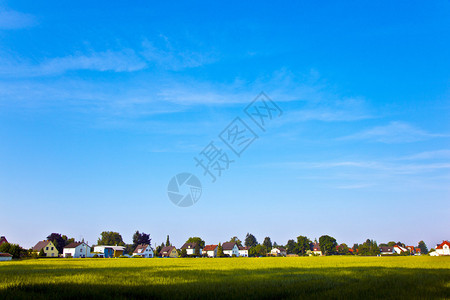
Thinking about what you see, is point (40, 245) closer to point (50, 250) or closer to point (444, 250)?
point (50, 250)

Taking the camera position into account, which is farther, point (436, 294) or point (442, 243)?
point (442, 243)

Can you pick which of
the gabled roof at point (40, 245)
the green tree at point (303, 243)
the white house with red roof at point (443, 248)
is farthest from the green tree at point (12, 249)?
the green tree at point (303, 243)

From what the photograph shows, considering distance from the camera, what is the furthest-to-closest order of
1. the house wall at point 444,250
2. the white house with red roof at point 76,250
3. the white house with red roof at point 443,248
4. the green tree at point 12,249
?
the white house with red roof at point 76,250, the white house with red roof at point 443,248, the house wall at point 444,250, the green tree at point 12,249

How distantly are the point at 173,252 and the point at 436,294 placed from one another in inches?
5451

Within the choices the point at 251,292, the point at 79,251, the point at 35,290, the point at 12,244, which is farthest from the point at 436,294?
the point at 79,251

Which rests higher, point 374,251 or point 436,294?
point 436,294

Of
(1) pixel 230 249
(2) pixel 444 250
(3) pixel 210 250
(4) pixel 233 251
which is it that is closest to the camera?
(2) pixel 444 250

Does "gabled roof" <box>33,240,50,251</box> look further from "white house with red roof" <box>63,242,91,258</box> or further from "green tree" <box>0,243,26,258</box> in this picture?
"green tree" <box>0,243,26,258</box>

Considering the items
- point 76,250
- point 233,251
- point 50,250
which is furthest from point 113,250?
point 233,251

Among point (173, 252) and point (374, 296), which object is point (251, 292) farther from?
point (173, 252)

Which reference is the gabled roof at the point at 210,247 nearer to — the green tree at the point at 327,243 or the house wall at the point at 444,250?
the green tree at the point at 327,243

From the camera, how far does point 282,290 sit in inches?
582

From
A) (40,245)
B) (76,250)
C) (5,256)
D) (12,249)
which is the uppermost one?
(12,249)

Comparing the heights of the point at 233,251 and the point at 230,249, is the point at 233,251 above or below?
below
